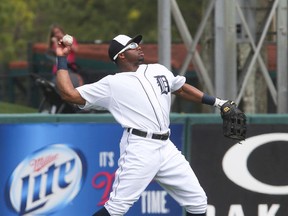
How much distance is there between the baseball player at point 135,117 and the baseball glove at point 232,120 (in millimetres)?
508

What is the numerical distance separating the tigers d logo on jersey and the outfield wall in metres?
1.40

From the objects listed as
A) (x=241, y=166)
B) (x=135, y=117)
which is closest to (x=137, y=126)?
(x=135, y=117)

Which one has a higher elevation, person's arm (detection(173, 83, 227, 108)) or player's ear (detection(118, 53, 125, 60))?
player's ear (detection(118, 53, 125, 60))

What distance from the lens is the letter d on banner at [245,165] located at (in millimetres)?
9023

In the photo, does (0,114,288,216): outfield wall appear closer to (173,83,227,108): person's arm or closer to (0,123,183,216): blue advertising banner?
(0,123,183,216): blue advertising banner

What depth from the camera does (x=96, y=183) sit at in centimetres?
891

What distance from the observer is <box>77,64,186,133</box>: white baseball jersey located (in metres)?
7.46

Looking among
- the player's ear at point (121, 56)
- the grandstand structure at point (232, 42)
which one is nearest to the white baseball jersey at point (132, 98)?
the player's ear at point (121, 56)

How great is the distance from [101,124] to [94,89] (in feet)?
4.99

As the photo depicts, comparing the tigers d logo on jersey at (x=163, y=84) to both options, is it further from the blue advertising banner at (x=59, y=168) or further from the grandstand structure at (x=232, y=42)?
the grandstand structure at (x=232, y=42)

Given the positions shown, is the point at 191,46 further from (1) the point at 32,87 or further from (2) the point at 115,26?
(2) the point at 115,26

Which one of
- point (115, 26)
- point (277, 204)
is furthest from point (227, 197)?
point (115, 26)

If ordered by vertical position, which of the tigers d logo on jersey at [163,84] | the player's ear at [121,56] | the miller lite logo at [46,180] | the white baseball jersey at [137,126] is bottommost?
the miller lite logo at [46,180]

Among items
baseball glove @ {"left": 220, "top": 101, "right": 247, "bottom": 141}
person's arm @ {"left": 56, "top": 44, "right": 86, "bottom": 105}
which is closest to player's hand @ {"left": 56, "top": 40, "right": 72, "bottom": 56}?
person's arm @ {"left": 56, "top": 44, "right": 86, "bottom": 105}
